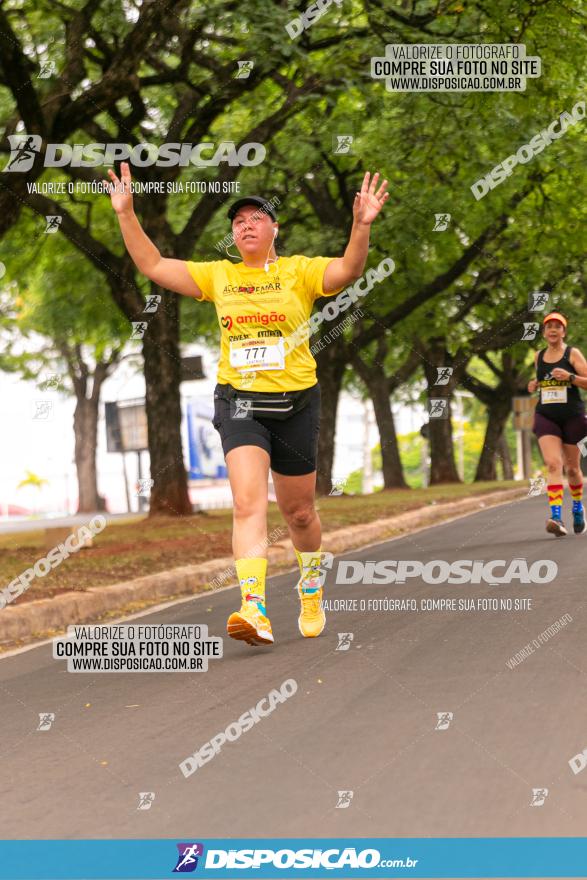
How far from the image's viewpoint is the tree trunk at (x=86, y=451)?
1687 inches

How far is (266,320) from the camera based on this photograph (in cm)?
657

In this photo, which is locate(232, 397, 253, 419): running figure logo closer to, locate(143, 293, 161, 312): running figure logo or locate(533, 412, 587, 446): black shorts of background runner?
locate(533, 412, 587, 446): black shorts of background runner

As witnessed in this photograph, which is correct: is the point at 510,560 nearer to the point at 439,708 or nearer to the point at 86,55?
the point at 439,708

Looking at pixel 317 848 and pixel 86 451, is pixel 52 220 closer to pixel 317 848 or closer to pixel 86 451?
pixel 317 848

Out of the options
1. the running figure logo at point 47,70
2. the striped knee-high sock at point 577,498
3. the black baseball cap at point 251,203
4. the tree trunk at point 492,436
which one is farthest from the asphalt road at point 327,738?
the tree trunk at point 492,436

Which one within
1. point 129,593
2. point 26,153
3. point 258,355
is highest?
point 26,153

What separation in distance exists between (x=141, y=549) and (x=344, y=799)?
33.4 ft

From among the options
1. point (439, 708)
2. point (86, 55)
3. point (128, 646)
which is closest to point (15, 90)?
point (86, 55)

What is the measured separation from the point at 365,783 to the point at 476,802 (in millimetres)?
415

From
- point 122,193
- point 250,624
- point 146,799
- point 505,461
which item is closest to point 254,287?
point 122,193

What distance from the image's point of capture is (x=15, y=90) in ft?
43.8

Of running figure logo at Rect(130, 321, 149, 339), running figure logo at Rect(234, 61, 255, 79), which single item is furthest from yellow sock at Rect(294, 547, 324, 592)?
running figure logo at Rect(130, 321, 149, 339)

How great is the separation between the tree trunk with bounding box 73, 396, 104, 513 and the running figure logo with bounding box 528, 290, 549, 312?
1804 cm

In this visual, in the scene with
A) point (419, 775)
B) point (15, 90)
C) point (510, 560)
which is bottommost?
point (510, 560)
